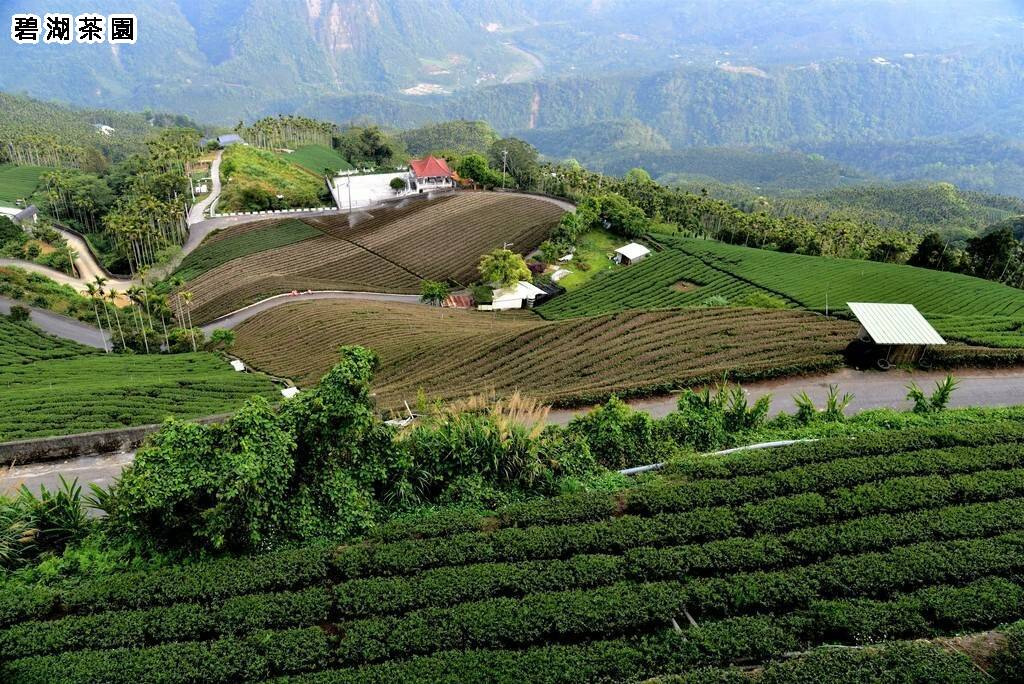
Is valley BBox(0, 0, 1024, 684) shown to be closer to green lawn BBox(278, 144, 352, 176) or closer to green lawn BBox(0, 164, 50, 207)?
green lawn BBox(0, 164, 50, 207)

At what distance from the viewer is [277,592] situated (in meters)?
14.2

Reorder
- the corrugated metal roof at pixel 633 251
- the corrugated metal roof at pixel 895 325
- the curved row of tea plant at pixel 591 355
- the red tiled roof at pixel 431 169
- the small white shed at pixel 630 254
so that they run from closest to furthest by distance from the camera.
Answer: the corrugated metal roof at pixel 895 325 < the curved row of tea plant at pixel 591 355 < the small white shed at pixel 630 254 < the corrugated metal roof at pixel 633 251 < the red tiled roof at pixel 431 169

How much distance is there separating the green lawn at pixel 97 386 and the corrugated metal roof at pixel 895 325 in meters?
29.5

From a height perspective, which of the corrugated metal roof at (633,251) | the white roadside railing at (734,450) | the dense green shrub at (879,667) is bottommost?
the dense green shrub at (879,667)

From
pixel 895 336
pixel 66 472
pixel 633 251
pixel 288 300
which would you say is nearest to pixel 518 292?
pixel 633 251

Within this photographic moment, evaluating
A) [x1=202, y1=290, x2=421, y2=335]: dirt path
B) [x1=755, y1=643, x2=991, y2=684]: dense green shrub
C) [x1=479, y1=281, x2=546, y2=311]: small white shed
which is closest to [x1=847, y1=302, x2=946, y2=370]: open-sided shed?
[x1=755, y1=643, x2=991, y2=684]: dense green shrub

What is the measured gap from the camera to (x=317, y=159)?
119062mm

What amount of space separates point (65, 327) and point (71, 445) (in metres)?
30.6

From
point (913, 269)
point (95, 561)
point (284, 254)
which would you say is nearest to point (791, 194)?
point (913, 269)

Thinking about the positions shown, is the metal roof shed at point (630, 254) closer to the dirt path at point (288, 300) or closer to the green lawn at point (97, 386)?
the dirt path at point (288, 300)

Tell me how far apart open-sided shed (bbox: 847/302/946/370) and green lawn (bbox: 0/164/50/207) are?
106 m

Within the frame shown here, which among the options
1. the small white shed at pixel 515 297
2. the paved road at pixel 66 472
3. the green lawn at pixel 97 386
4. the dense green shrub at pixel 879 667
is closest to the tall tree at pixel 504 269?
the small white shed at pixel 515 297

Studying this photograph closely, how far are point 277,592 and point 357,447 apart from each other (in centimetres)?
430

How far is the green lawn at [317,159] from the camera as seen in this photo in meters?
111
